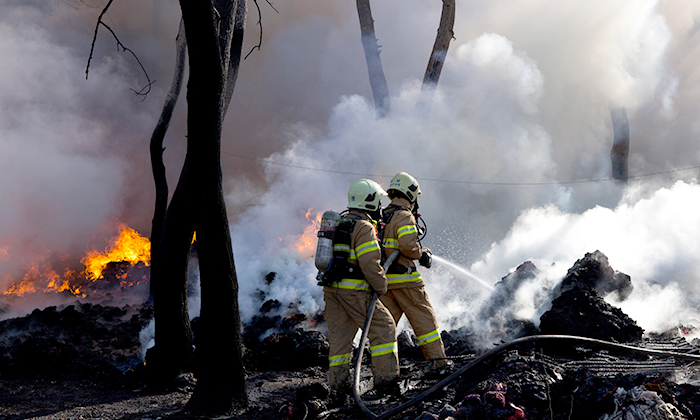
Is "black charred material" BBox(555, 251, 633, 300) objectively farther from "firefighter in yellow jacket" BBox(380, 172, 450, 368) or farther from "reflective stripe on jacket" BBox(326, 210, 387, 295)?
"reflective stripe on jacket" BBox(326, 210, 387, 295)

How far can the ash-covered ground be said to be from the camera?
2.85m

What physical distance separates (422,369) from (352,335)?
2.91 ft

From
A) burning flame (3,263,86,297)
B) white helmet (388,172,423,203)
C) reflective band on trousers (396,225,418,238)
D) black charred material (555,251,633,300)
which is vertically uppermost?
burning flame (3,263,86,297)

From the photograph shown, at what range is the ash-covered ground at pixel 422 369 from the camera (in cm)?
285

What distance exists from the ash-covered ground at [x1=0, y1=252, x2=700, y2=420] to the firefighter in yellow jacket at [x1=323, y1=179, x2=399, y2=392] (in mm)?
235

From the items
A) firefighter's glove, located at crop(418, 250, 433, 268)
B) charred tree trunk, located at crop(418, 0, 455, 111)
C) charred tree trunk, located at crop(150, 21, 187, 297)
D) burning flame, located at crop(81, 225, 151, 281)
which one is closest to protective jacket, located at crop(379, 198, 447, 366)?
firefighter's glove, located at crop(418, 250, 433, 268)

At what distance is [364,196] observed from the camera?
4.39 metres

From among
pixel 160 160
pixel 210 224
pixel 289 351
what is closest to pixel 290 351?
pixel 289 351

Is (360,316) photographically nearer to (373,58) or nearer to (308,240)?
(308,240)

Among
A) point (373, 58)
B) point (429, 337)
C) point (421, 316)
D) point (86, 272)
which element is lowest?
point (429, 337)

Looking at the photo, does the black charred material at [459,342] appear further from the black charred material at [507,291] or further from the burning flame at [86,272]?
the burning flame at [86,272]

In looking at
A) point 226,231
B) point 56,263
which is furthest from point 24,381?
point 56,263

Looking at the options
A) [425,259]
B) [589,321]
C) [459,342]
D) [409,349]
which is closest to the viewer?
[425,259]

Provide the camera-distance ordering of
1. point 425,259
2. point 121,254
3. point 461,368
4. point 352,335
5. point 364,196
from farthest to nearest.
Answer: point 121,254 → point 425,259 → point 364,196 → point 352,335 → point 461,368
